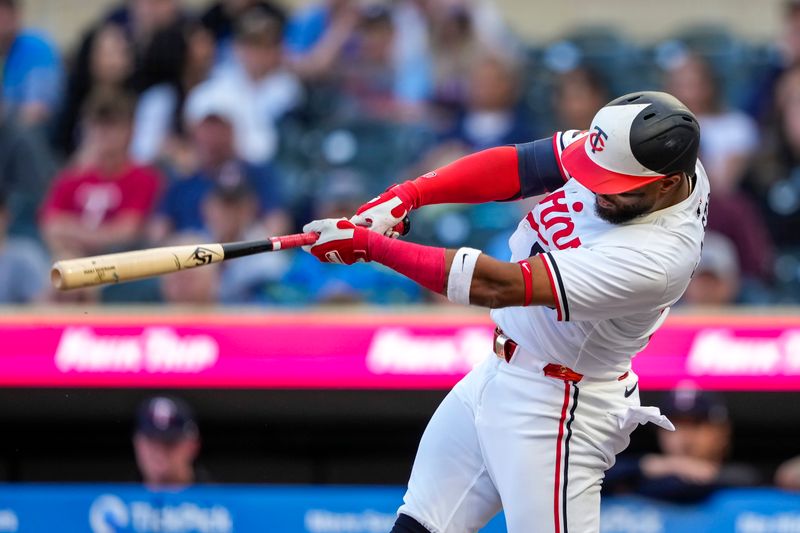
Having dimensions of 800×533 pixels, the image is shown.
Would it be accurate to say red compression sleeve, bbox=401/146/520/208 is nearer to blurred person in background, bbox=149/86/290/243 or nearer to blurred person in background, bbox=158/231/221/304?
blurred person in background, bbox=158/231/221/304

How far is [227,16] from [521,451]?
498 cm

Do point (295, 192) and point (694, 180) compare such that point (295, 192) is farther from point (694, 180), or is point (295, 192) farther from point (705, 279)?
point (694, 180)

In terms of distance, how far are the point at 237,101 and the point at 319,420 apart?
2.29 meters

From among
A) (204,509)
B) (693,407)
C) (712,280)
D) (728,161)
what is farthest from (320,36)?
(693,407)

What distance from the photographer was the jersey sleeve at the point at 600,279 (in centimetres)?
290

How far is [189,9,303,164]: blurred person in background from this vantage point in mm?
6887

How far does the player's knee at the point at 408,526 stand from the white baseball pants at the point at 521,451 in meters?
0.02

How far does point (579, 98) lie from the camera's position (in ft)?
21.5

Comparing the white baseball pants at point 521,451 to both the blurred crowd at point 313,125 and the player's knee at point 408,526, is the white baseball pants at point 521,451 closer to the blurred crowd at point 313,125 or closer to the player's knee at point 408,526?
the player's knee at point 408,526

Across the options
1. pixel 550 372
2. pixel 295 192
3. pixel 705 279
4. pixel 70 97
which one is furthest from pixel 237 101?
pixel 550 372

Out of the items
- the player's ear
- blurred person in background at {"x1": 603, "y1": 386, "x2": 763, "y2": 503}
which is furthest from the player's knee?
blurred person in background at {"x1": 603, "y1": 386, "x2": 763, "y2": 503}

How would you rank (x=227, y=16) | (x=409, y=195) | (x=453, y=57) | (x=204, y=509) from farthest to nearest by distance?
(x=227, y=16) < (x=453, y=57) < (x=204, y=509) < (x=409, y=195)

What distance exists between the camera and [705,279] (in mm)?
5691

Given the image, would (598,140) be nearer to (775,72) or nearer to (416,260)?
(416,260)
